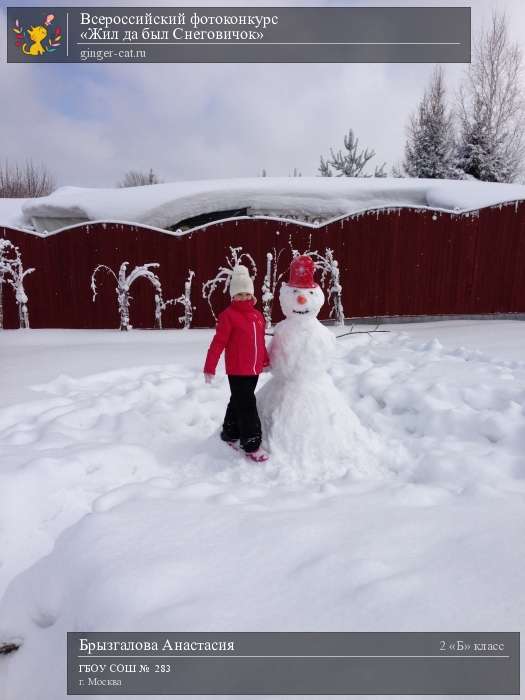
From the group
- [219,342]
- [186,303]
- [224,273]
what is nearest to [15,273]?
[186,303]

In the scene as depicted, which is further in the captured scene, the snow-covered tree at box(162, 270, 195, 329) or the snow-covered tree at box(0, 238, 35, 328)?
the snow-covered tree at box(162, 270, 195, 329)

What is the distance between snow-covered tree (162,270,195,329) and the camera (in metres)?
7.03

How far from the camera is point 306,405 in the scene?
2832 mm

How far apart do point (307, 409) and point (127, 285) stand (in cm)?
467

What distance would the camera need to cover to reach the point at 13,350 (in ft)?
18.4

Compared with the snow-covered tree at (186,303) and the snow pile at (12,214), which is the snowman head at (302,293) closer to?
the snow-covered tree at (186,303)

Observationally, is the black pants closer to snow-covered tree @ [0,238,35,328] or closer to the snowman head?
the snowman head

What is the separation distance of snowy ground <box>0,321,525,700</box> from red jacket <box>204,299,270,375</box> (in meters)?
0.59

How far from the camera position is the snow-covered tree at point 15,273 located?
6.77 meters

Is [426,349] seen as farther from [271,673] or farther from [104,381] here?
[271,673]

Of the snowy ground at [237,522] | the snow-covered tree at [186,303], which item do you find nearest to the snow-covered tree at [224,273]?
the snow-covered tree at [186,303]

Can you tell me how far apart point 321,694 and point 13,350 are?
5481mm

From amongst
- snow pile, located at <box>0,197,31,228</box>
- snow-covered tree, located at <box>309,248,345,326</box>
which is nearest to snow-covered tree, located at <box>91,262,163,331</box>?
snow-covered tree, located at <box>309,248,345,326</box>

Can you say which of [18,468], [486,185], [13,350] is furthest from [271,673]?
[486,185]
